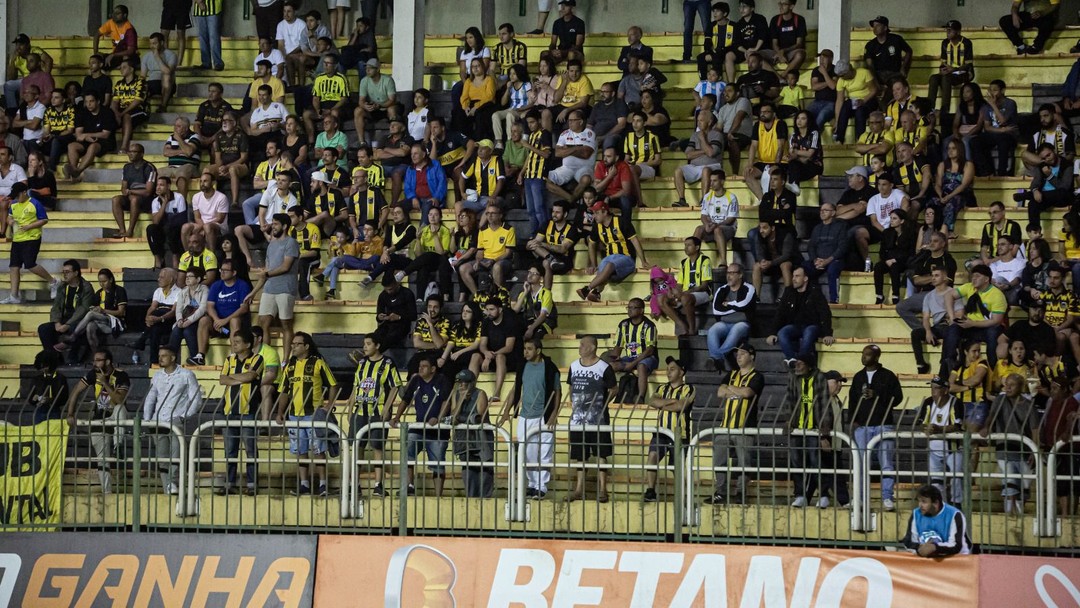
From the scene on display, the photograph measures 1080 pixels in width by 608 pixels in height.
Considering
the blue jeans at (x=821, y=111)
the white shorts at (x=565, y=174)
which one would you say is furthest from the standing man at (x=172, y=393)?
the blue jeans at (x=821, y=111)

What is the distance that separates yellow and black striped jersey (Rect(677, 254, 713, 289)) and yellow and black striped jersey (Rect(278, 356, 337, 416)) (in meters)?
4.42

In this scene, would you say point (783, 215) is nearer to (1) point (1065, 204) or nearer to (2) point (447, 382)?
(1) point (1065, 204)

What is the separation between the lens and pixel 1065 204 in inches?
800

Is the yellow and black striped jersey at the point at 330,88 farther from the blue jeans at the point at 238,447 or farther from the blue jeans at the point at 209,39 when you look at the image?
the blue jeans at the point at 238,447

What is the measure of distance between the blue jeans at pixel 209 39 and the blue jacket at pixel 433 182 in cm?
Answer: 547

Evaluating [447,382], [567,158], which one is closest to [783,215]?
[567,158]

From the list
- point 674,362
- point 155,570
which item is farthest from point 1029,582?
point 155,570

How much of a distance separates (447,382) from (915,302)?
5.60 metres

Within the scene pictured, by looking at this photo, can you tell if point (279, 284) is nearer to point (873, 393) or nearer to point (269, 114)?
point (269, 114)

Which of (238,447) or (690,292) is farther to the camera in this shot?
(690,292)

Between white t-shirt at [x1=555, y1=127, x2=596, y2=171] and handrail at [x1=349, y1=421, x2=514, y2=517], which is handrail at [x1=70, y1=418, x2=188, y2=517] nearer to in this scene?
handrail at [x1=349, y1=421, x2=514, y2=517]

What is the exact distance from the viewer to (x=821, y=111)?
73.2 ft

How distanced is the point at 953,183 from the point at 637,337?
4.80m

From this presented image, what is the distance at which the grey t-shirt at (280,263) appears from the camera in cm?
2062
